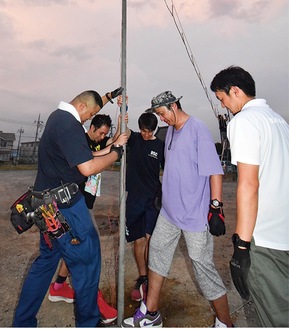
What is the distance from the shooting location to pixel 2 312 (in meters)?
3.03

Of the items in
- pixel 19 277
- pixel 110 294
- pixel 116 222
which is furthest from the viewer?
pixel 116 222

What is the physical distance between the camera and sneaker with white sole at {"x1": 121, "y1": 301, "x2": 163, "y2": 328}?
112 inches

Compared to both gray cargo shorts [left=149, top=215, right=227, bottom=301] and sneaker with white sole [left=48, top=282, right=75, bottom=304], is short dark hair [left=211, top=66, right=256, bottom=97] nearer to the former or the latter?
gray cargo shorts [left=149, top=215, right=227, bottom=301]

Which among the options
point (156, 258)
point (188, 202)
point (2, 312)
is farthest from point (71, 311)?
point (188, 202)

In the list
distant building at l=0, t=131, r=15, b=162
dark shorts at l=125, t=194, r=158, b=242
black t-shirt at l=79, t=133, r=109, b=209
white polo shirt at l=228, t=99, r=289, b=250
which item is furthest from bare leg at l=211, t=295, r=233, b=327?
distant building at l=0, t=131, r=15, b=162

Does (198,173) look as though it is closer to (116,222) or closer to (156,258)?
(156,258)

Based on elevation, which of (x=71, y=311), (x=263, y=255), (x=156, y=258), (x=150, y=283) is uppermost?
(x=263, y=255)

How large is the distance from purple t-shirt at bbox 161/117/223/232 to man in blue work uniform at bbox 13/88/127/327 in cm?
72

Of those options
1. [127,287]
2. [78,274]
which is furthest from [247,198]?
[127,287]

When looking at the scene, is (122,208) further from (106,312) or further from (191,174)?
(106,312)

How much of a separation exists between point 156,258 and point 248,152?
184 centimetres

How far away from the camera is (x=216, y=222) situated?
256 cm

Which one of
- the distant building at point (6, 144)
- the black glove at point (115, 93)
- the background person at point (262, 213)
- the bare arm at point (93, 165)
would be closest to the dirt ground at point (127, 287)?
the background person at point (262, 213)

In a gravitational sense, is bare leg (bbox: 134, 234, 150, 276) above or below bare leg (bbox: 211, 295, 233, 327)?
above
